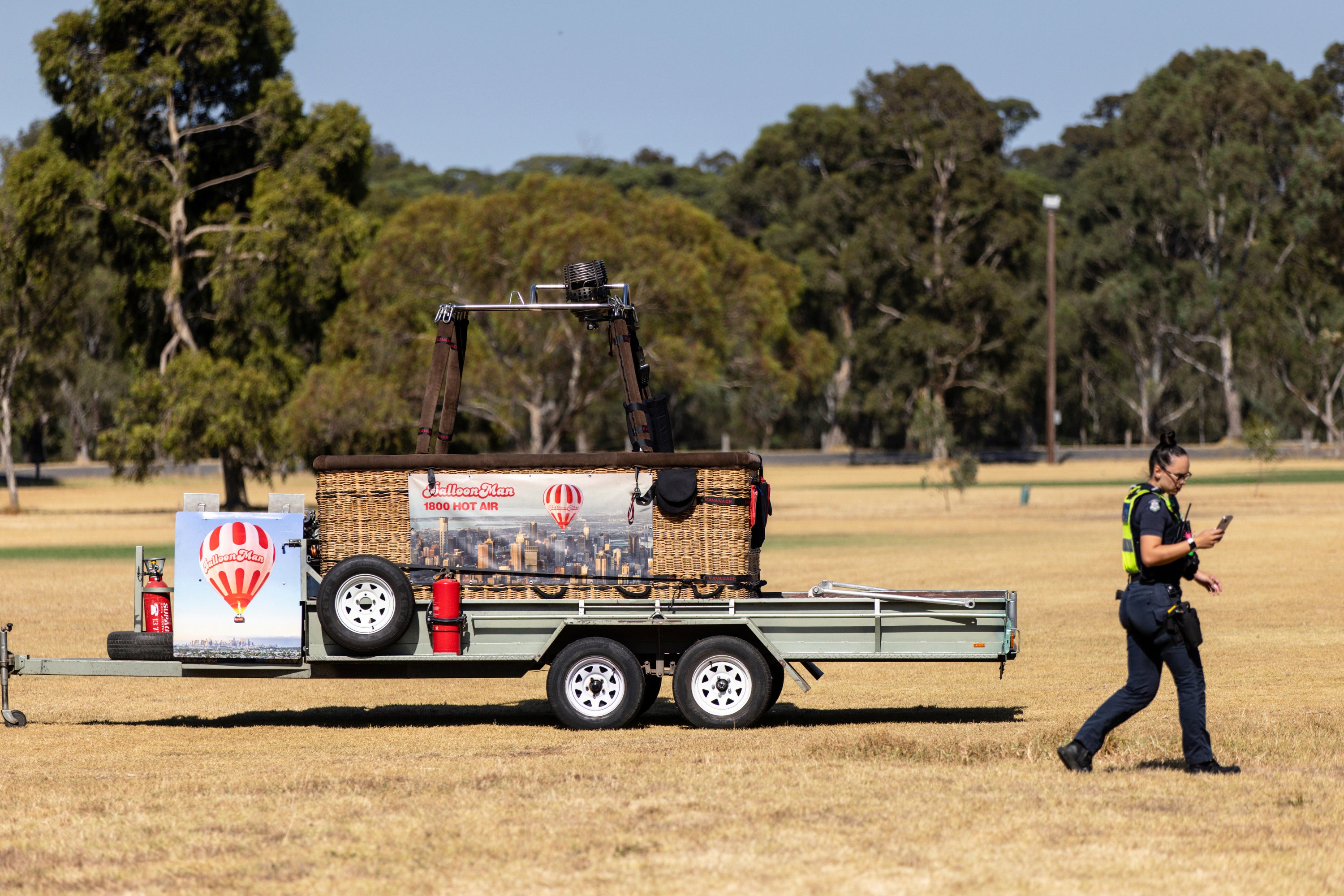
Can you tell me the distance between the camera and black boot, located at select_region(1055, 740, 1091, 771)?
899 cm

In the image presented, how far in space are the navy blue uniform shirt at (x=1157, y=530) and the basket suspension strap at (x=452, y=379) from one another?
545 cm

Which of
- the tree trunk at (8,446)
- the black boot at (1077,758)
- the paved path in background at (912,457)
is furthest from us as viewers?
the paved path in background at (912,457)

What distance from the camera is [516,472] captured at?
11727 millimetres

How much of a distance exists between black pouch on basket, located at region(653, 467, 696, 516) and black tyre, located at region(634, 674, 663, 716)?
1378 millimetres

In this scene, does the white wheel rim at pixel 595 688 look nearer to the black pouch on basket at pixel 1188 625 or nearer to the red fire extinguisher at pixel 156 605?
the red fire extinguisher at pixel 156 605

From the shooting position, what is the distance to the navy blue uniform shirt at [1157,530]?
342 inches

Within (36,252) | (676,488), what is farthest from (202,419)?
(676,488)

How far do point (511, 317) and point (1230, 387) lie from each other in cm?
5250

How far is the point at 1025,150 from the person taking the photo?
156m

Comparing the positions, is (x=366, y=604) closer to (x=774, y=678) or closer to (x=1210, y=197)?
(x=774, y=678)

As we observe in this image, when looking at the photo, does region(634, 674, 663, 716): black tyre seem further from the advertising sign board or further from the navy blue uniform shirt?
the navy blue uniform shirt

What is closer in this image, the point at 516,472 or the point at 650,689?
the point at 516,472

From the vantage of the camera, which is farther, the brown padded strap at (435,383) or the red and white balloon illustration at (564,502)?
the brown padded strap at (435,383)

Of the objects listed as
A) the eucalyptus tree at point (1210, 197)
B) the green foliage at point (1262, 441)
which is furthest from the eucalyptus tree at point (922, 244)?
the green foliage at point (1262, 441)
